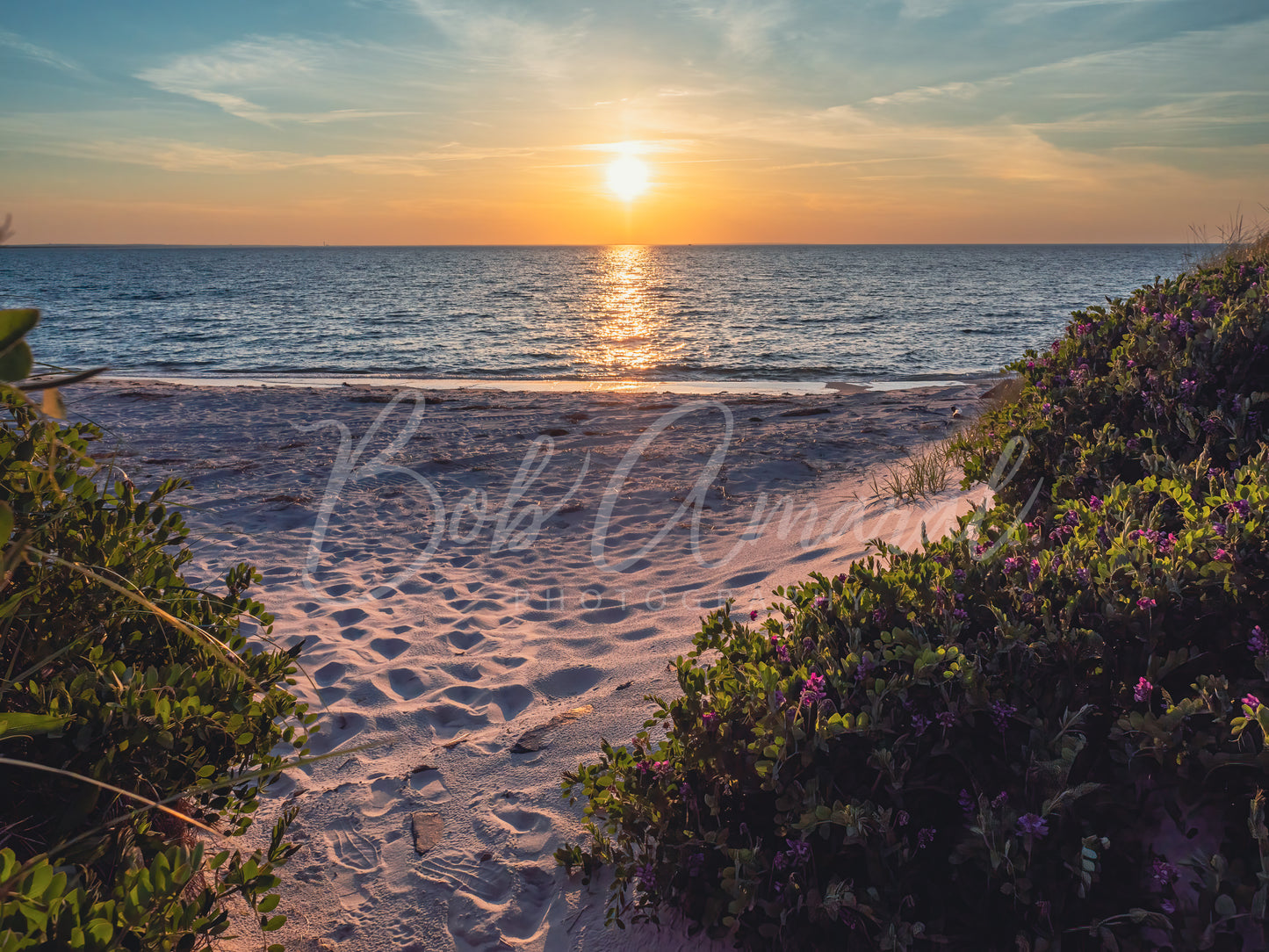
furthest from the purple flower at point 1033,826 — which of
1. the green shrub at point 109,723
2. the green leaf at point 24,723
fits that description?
the green leaf at point 24,723

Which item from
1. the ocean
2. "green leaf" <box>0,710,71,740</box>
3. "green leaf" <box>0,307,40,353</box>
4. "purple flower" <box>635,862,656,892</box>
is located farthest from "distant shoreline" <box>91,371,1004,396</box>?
"green leaf" <box>0,307,40,353</box>

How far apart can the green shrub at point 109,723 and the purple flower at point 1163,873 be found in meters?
2.16

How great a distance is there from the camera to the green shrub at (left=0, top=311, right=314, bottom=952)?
4.56 feet

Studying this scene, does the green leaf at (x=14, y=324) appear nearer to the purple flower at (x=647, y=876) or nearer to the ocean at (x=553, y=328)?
the purple flower at (x=647, y=876)

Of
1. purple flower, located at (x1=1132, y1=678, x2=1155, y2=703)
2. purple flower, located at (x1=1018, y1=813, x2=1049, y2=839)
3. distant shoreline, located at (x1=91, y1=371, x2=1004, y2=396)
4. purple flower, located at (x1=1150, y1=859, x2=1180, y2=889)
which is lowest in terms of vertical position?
purple flower, located at (x1=1150, y1=859, x2=1180, y2=889)

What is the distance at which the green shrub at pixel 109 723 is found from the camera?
139cm

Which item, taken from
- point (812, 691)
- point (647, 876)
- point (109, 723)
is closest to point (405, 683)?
point (647, 876)

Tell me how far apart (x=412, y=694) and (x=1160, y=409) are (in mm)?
4611

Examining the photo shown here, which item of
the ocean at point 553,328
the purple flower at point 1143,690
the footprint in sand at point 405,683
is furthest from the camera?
the ocean at point 553,328

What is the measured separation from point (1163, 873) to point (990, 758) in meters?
0.47

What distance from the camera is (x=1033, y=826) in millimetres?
1844

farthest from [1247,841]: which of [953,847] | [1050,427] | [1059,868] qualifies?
[1050,427]

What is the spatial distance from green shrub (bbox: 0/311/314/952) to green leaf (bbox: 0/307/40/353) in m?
0.50

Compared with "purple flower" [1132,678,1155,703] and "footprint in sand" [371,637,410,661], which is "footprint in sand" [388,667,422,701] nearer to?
"footprint in sand" [371,637,410,661]
